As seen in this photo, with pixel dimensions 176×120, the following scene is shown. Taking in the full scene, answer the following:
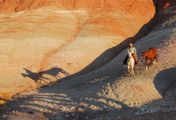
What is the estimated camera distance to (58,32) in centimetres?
4884

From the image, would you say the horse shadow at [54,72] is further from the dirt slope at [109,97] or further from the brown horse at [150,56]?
the brown horse at [150,56]

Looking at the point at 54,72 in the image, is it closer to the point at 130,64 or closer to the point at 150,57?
the point at 150,57

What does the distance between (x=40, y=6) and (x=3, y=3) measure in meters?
4.47

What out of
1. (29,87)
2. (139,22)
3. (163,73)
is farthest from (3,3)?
(163,73)

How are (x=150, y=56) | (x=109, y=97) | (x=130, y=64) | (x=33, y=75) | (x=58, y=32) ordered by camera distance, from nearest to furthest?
(x=109, y=97), (x=130, y=64), (x=150, y=56), (x=33, y=75), (x=58, y=32)

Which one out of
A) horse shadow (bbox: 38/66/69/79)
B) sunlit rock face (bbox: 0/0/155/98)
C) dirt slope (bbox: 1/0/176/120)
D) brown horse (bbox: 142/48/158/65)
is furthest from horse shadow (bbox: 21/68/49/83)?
A: brown horse (bbox: 142/48/158/65)

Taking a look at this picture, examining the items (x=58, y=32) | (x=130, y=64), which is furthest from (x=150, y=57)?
(x=58, y=32)

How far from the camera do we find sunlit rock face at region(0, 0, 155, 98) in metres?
41.9

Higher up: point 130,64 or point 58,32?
point 58,32

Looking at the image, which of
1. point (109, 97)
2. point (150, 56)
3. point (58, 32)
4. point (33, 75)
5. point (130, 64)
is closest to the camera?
point (109, 97)

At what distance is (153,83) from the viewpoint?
3055 cm

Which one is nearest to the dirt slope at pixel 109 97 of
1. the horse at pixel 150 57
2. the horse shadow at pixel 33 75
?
the horse at pixel 150 57

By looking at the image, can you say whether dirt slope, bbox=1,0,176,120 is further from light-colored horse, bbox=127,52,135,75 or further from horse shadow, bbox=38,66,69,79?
horse shadow, bbox=38,66,69,79

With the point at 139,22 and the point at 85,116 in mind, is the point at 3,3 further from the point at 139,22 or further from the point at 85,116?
the point at 85,116
